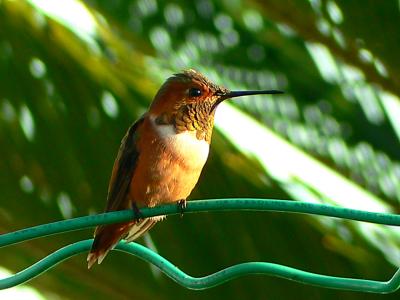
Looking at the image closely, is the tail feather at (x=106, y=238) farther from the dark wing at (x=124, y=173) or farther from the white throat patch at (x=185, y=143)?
the white throat patch at (x=185, y=143)

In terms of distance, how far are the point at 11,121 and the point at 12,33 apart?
54 cm

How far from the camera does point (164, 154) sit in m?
4.26

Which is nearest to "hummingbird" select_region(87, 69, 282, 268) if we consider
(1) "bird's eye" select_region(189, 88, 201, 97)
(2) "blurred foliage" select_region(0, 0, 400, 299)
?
(1) "bird's eye" select_region(189, 88, 201, 97)

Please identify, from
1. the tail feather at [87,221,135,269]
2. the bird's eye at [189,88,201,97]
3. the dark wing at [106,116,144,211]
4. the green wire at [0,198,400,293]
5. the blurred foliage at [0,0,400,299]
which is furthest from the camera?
the blurred foliage at [0,0,400,299]

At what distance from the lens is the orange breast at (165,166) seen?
4230 millimetres

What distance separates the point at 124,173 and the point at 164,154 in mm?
242

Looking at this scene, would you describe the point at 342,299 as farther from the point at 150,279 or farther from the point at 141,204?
the point at 141,204

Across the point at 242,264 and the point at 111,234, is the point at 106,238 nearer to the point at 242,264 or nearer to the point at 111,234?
the point at 111,234

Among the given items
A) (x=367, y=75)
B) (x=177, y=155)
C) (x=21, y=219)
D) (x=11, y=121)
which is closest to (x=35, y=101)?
(x=11, y=121)

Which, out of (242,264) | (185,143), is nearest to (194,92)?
(185,143)

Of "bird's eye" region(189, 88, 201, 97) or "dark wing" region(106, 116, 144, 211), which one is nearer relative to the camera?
"dark wing" region(106, 116, 144, 211)

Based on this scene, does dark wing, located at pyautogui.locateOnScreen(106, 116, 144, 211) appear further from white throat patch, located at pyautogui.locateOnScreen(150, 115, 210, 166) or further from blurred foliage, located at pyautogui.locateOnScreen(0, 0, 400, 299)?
blurred foliage, located at pyautogui.locateOnScreen(0, 0, 400, 299)

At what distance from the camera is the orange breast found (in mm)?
4230

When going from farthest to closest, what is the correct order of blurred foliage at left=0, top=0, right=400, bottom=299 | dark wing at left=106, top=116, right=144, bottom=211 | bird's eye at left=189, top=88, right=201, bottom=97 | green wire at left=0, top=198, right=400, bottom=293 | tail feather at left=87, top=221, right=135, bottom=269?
1. blurred foliage at left=0, top=0, right=400, bottom=299
2. bird's eye at left=189, top=88, right=201, bottom=97
3. dark wing at left=106, top=116, right=144, bottom=211
4. tail feather at left=87, top=221, right=135, bottom=269
5. green wire at left=0, top=198, right=400, bottom=293
